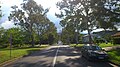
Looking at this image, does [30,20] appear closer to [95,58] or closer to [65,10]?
[65,10]

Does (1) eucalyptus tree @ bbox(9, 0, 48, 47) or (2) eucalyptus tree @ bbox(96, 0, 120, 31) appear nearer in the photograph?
(2) eucalyptus tree @ bbox(96, 0, 120, 31)

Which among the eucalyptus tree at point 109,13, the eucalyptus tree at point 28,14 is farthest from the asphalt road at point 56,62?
the eucalyptus tree at point 28,14

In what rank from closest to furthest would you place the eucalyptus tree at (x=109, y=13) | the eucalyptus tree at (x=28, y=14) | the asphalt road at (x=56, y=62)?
1. the asphalt road at (x=56, y=62)
2. the eucalyptus tree at (x=109, y=13)
3. the eucalyptus tree at (x=28, y=14)

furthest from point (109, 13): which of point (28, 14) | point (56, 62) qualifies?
point (28, 14)

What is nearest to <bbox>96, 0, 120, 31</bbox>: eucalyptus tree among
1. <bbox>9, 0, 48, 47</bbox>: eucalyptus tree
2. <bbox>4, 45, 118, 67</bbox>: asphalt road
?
<bbox>4, 45, 118, 67</bbox>: asphalt road

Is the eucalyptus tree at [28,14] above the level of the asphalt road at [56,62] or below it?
above

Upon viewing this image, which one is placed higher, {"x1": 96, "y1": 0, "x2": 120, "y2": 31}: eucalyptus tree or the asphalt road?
{"x1": 96, "y1": 0, "x2": 120, "y2": 31}: eucalyptus tree

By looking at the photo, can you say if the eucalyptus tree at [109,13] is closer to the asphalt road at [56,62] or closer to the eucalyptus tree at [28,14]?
the asphalt road at [56,62]

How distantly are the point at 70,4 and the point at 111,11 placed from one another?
25.4 m

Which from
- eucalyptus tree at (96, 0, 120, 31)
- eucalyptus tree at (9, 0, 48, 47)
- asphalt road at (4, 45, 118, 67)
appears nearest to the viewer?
asphalt road at (4, 45, 118, 67)

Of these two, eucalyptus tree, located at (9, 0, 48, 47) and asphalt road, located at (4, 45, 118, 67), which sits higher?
eucalyptus tree, located at (9, 0, 48, 47)

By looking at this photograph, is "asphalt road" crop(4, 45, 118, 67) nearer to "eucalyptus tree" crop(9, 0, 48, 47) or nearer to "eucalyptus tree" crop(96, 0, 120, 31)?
"eucalyptus tree" crop(96, 0, 120, 31)

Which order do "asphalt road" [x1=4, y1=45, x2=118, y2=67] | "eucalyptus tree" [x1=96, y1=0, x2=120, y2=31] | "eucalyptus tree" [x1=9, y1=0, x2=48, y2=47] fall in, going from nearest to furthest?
"asphalt road" [x1=4, y1=45, x2=118, y2=67] < "eucalyptus tree" [x1=96, y1=0, x2=120, y2=31] < "eucalyptus tree" [x1=9, y1=0, x2=48, y2=47]

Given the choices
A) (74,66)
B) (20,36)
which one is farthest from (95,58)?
(20,36)
